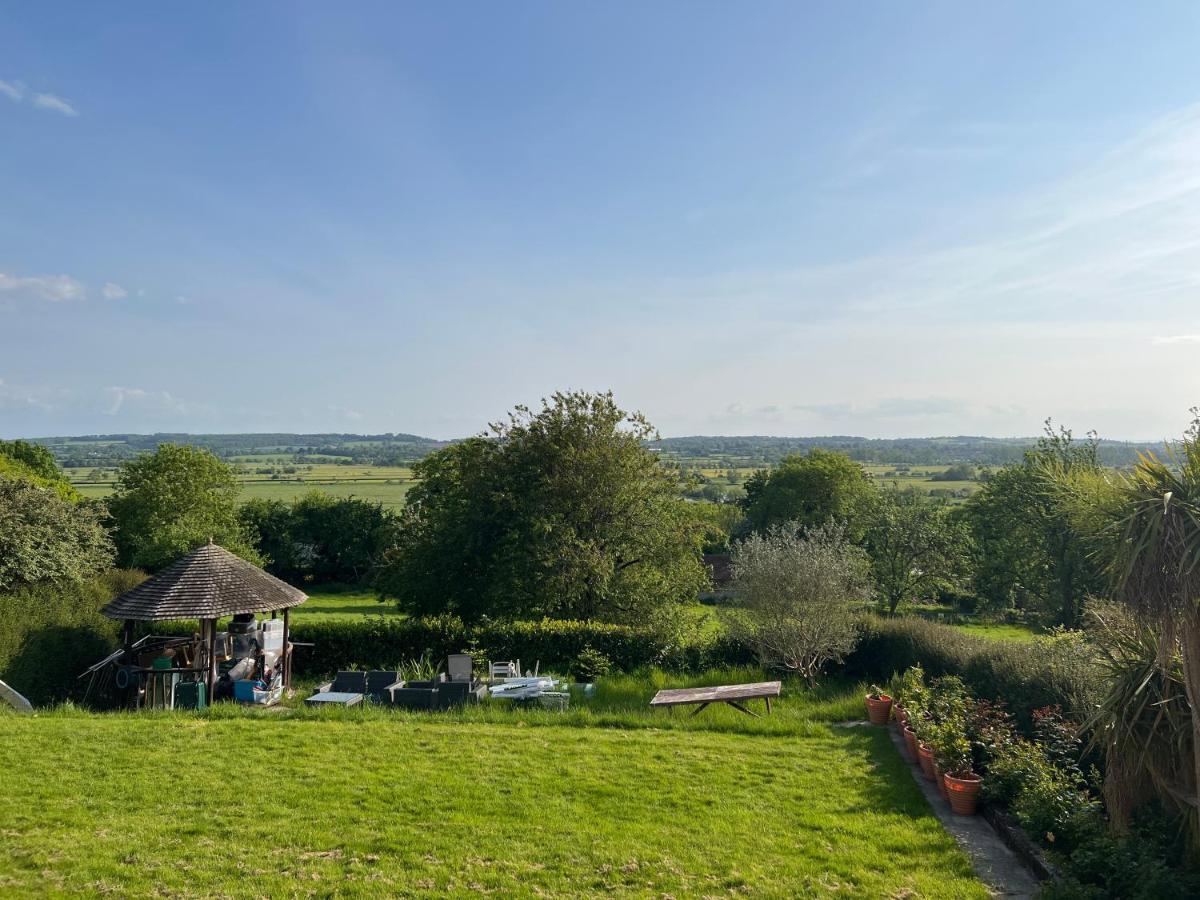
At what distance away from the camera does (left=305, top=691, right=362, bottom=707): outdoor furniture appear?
13.9 meters

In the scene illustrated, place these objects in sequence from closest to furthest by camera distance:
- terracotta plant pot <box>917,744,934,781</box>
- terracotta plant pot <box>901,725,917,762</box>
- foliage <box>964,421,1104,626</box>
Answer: terracotta plant pot <box>917,744,934,781</box>
terracotta plant pot <box>901,725,917,762</box>
foliage <box>964,421,1104,626</box>

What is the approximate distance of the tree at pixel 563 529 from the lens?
21.2 metres

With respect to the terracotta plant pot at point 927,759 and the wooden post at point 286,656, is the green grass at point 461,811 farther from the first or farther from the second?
the wooden post at point 286,656

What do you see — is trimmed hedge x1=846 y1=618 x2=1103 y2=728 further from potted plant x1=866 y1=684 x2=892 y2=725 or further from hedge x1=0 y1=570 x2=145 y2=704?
hedge x1=0 y1=570 x2=145 y2=704

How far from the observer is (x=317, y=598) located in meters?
50.2

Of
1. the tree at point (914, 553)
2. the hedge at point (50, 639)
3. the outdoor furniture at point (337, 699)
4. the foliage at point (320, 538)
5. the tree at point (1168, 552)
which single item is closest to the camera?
the tree at point (1168, 552)

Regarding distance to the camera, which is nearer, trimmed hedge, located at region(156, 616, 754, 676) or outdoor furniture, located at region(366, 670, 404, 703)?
outdoor furniture, located at region(366, 670, 404, 703)

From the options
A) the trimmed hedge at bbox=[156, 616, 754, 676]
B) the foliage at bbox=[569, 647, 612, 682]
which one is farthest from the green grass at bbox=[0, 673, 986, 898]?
the trimmed hedge at bbox=[156, 616, 754, 676]

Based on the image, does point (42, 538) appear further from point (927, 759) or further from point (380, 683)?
point (927, 759)

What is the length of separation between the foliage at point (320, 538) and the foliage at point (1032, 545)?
38.5 m

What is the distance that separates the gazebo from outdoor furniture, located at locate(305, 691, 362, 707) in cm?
212

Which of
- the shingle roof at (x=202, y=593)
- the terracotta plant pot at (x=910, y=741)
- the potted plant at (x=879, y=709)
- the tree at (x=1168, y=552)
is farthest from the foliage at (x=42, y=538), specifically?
the tree at (x=1168, y=552)

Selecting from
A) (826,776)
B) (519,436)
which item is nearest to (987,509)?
(519,436)

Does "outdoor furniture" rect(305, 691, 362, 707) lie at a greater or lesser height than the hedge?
lesser
